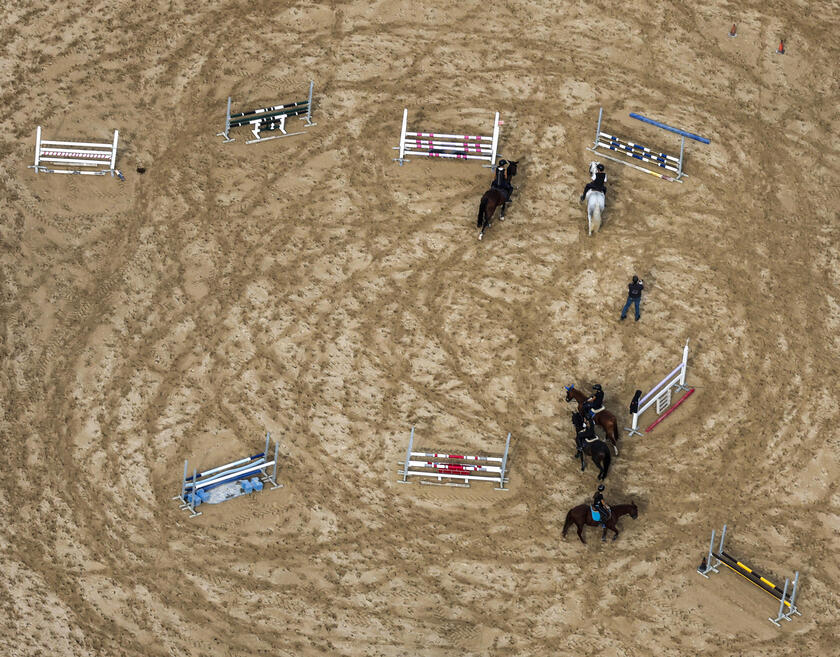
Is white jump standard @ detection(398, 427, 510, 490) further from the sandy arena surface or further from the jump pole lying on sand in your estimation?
the jump pole lying on sand

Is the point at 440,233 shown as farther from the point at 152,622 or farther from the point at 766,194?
the point at 152,622

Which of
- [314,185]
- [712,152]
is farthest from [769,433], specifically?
[314,185]

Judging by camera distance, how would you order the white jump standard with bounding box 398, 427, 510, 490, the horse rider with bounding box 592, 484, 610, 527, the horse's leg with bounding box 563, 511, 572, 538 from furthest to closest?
1. the white jump standard with bounding box 398, 427, 510, 490
2. the horse's leg with bounding box 563, 511, 572, 538
3. the horse rider with bounding box 592, 484, 610, 527

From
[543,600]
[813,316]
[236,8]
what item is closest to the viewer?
[543,600]

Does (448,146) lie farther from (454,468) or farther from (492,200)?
(454,468)

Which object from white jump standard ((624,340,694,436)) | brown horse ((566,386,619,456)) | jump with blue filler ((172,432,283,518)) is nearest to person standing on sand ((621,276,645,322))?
white jump standard ((624,340,694,436))

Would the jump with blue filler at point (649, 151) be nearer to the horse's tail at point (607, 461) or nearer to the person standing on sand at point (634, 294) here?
the person standing on sand at point (634, 294)

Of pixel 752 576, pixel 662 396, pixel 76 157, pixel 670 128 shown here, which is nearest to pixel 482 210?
pixel 670 128
